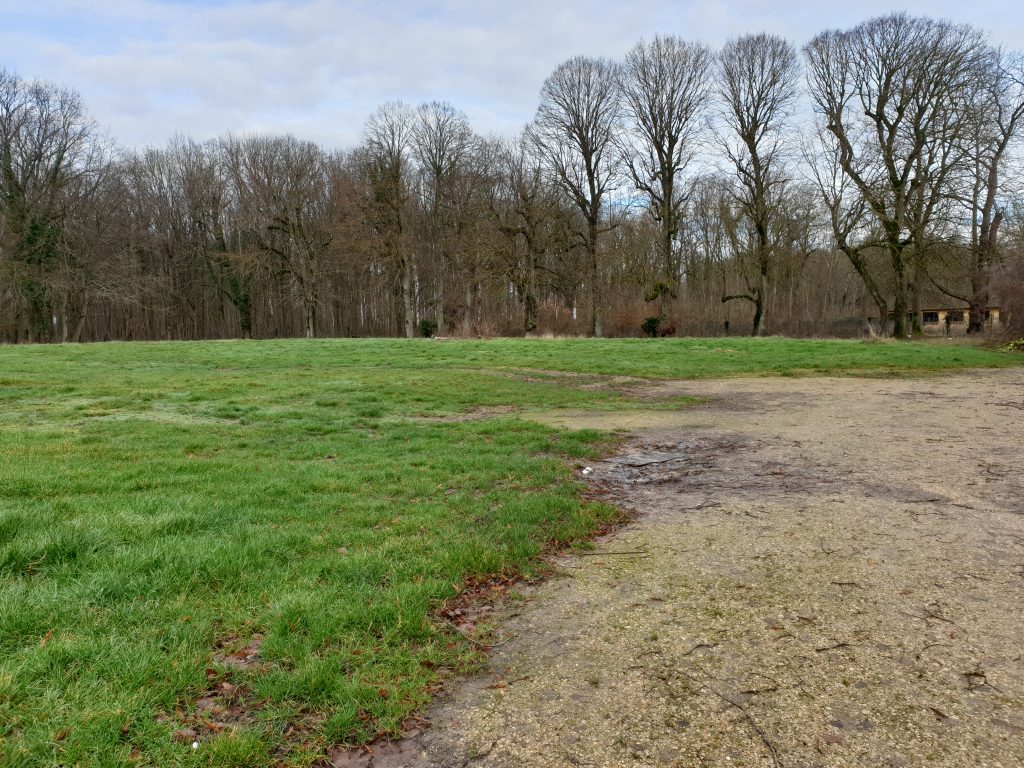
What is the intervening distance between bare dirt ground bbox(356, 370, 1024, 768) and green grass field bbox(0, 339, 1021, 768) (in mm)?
434

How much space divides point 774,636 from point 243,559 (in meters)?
3.30

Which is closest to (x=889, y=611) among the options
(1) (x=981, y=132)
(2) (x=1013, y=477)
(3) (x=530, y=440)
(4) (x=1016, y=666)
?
(4) (x=1016, y=666)

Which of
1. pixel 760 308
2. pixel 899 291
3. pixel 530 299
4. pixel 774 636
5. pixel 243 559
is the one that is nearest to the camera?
pixel 774 636

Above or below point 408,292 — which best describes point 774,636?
below

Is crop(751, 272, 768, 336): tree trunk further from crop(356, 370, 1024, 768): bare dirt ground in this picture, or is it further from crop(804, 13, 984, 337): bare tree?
crop(356, 370, 1024, 768): bare dirt ground

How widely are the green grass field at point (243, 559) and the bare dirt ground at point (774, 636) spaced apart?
434 mm

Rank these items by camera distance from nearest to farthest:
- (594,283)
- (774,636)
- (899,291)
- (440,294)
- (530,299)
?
1. (774,636)
2. (899,291)
3. (594,283)
4. (530,299)
5. (440,294)

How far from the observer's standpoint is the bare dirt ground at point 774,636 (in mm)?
2455

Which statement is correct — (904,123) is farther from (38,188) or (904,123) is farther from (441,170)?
(38,188)

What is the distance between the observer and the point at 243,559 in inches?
157

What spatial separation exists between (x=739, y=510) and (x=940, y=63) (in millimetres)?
35283

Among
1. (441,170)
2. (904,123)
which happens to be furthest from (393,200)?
(904,123)

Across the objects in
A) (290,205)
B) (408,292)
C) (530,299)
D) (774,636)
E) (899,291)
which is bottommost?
(774,636)

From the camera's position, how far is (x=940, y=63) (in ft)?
97.3
